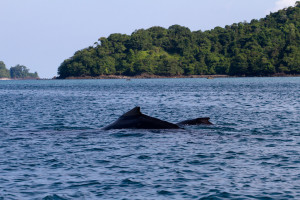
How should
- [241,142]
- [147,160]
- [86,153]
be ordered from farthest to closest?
[241,142] < [86,153] < [147,160]

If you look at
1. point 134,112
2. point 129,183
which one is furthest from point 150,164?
point 134,112

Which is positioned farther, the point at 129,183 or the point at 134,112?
the point at 134,112

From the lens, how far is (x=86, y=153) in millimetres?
22469

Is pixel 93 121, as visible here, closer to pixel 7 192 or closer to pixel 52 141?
pixel 52 141

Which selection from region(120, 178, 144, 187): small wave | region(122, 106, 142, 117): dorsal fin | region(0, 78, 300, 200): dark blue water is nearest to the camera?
region(0, 78, 300, 200): dark blue water

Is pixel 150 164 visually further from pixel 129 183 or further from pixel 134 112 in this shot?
pixel 134 112

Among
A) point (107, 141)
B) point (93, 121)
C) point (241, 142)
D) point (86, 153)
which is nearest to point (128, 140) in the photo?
point (107, 141)

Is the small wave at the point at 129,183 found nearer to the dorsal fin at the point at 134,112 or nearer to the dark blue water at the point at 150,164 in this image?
the dark blue water at the point at 150,164

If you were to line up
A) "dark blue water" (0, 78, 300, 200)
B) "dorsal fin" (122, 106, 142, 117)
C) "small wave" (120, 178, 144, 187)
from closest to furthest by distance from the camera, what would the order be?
"dark blue water" (0, 78, 300, 200) < "small wave" (120, 178, 144, 187) < "dorsal fin" (122, 106, 142, 117)

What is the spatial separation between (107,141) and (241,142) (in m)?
7.40

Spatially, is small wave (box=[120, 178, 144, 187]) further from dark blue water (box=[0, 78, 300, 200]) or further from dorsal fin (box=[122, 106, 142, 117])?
dorsal fin (box=[122, 106, 142, 117])

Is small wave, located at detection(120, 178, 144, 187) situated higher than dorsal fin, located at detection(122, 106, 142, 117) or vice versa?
dorsal fin, located at detection(122, 106, 142, 117)

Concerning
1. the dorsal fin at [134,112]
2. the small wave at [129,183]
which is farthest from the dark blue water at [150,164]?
the dorsal fin at [134,112]

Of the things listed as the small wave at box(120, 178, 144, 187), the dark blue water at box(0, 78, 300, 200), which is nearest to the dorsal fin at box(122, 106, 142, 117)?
the dark blue water at box(0, 78, 300, 200)
